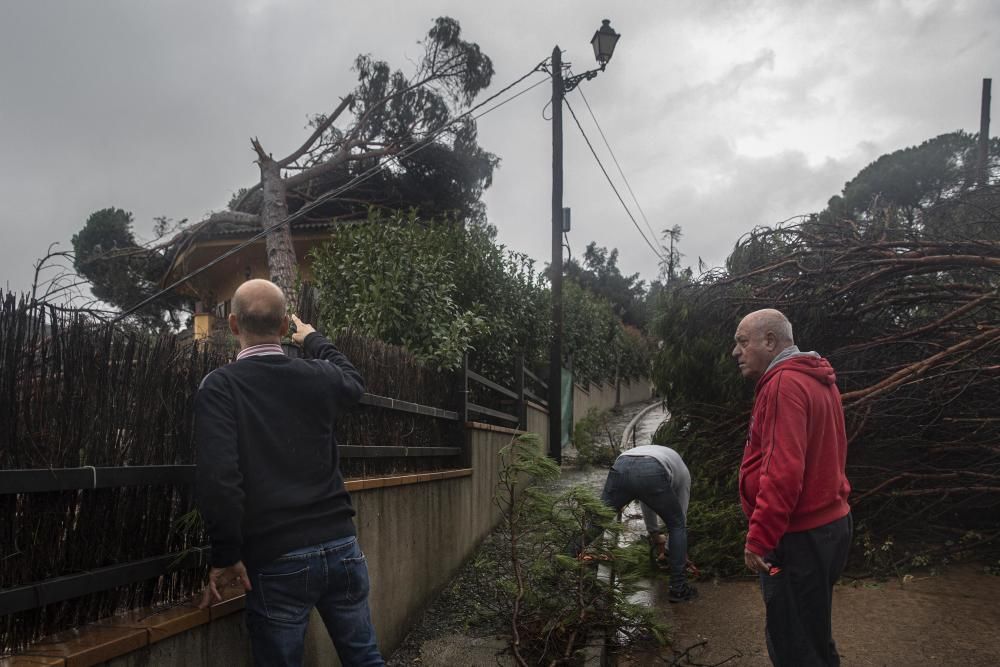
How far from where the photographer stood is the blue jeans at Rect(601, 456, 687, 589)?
560cm

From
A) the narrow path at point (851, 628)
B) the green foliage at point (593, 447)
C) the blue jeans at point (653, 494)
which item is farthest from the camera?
the green foliage at point (593, 447)

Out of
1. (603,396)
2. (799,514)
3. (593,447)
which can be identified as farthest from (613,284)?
(799,514)

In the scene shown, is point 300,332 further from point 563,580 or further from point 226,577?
point 563,580

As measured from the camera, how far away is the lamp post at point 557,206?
1221 centimetres

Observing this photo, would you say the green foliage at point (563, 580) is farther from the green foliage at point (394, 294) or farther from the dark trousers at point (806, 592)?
the green foliage at point (394, 294)

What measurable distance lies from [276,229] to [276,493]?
1266cm

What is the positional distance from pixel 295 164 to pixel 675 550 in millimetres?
13888

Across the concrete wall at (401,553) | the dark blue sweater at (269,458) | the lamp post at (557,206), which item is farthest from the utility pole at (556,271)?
the dark blue sweater at (269,458)

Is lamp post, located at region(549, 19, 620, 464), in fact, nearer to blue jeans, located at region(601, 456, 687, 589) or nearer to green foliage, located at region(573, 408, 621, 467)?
green foliage, located at region(573, 408, 621, 467)

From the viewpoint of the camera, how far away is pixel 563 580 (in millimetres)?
4906

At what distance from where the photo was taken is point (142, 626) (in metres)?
2.38

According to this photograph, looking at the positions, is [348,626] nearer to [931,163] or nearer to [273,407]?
[273,407]

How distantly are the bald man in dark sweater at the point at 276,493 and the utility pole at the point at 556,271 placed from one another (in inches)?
377

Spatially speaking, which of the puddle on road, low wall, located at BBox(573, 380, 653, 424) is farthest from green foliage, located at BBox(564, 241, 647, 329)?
the puddle on road
